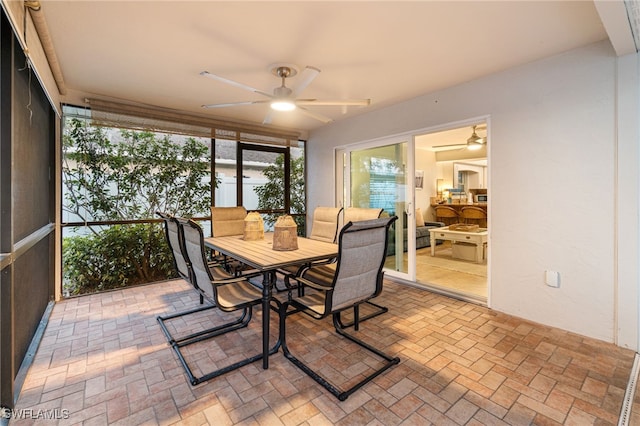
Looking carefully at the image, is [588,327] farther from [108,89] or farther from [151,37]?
[108,89]

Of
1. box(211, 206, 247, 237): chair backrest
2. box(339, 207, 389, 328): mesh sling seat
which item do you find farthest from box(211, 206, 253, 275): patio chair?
box(339, 207, 389, 328): mesh sling seat

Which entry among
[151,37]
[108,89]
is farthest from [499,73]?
[108,89]

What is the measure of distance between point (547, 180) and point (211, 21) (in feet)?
10.2

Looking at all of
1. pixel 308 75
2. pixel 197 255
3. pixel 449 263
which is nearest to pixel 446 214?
pixel 449 263

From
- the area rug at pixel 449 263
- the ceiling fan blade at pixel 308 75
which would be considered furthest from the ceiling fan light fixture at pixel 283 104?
the area rug at pixel 449 263

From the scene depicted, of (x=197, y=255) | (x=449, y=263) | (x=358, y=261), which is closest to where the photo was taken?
(x=358, y=261)

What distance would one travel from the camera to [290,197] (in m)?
5.40

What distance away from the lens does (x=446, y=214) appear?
7.45 m

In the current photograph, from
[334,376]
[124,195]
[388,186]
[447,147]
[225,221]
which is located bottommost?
[334,376]

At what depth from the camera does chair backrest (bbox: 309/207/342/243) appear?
3256mm

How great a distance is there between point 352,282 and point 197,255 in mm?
1044

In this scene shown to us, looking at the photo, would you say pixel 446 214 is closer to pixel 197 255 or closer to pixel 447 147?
pixel 447 147

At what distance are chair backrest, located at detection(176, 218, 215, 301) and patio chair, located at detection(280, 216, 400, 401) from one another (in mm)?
554

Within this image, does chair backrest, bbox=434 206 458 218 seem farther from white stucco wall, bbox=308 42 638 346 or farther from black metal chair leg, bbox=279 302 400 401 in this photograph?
black metal chair leg, bbox=279 302 400 401
